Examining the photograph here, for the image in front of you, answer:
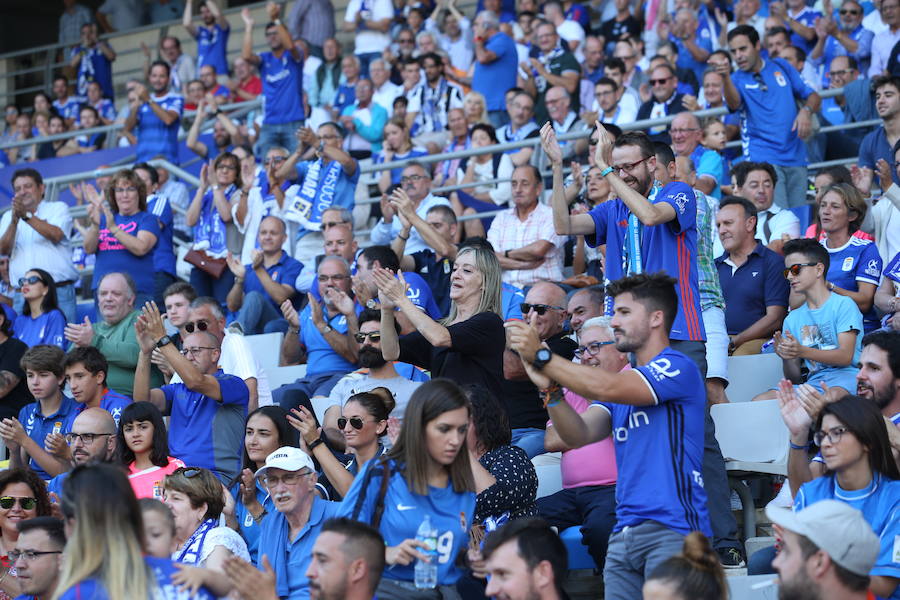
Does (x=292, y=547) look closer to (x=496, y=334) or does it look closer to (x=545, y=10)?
(x=496, y=334)

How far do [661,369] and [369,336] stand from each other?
3042 mm

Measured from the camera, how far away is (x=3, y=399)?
8.45 metres

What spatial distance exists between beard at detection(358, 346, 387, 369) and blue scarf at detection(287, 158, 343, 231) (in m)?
3.65

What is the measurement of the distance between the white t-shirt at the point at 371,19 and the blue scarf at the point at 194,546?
34.5 feet

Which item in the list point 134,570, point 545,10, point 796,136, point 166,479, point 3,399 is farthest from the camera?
point 545,10

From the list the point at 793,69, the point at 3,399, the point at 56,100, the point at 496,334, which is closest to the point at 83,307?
the point at 3,399

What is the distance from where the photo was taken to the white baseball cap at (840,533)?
397 cm

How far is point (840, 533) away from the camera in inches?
156

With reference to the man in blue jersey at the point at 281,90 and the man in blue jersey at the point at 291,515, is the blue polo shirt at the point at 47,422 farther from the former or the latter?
the man in blue jersey at the point at 281,90

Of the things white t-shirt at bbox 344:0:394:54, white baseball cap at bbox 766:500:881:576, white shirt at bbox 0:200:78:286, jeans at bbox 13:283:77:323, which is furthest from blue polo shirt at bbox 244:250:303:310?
white baseball cap at bbox 766:500:881:576

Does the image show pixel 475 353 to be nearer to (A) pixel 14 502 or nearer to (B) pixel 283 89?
(A) pixel 14 502

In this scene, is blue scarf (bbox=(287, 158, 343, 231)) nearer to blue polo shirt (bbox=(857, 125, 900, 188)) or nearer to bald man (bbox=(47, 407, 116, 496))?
bald man (bbox=(47, 407, 116, 496))

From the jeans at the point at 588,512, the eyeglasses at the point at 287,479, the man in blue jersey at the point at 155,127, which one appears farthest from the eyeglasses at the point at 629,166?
the man in blue jersey at the point at 155,127

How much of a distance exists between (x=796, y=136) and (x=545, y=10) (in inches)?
215
